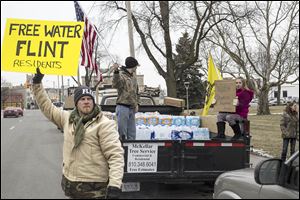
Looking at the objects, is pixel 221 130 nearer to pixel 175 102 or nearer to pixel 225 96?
pixel 225 96

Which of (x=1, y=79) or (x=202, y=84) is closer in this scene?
(x=1, y=79)

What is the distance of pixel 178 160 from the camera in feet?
22.2

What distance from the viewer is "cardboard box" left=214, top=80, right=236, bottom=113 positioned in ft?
26.6

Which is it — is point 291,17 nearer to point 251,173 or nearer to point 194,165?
point 194,165

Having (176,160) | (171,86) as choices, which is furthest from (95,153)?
(171,86)

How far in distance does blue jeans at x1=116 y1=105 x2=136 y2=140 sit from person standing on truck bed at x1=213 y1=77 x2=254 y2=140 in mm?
1472

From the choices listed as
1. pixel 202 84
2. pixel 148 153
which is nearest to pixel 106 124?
pixel 148 153

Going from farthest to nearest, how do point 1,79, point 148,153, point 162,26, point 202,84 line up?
point 202,84, point 162,26, point 148,153, point 1,79

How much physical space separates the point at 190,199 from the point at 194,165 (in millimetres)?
694

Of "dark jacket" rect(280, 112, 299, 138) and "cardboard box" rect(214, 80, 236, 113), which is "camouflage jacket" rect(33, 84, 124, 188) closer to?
"dark jacket" rect(280, 112, 299, 138)

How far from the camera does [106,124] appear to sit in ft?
12.7

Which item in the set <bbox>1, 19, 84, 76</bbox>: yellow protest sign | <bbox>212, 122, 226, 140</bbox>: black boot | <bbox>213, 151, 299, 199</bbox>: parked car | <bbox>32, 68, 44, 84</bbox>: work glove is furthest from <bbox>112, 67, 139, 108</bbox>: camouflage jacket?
<bbox>213, 151, 299, 199</bbox>: parked car

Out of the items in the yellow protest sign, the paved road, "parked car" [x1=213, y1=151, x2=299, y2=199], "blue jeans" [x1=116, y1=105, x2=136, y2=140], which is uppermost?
the yellow protest sign

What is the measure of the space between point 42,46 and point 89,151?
153 centimetres
